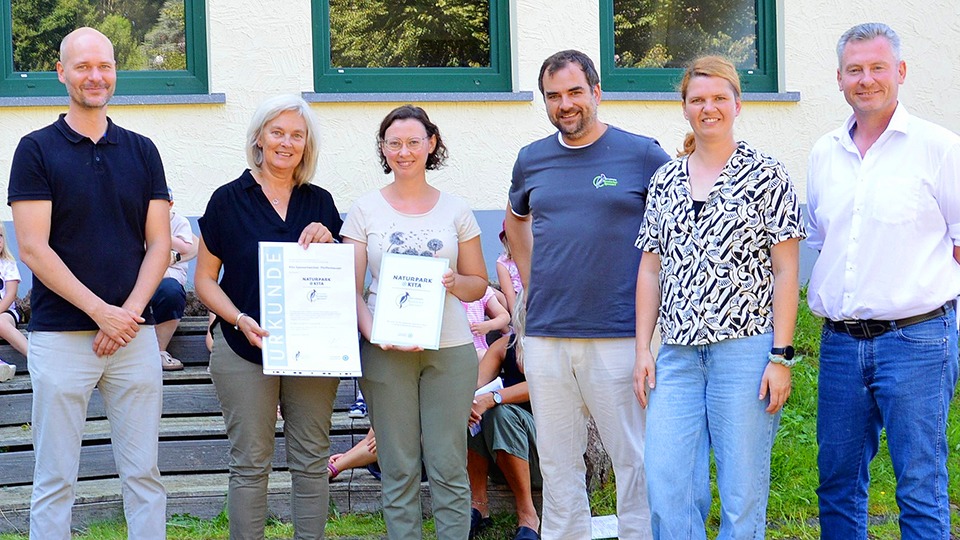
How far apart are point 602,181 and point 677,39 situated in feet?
14.9

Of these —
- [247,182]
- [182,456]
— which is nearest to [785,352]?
[247,182]

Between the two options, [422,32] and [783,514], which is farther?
[422,32]

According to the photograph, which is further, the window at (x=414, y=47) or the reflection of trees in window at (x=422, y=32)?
the reflection of trees in window at (x=422, y=32)

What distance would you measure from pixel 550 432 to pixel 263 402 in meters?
1.20

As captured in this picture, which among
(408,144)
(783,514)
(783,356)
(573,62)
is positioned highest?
(573,62)

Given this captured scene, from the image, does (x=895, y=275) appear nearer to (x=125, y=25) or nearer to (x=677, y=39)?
(x=677, y=39)

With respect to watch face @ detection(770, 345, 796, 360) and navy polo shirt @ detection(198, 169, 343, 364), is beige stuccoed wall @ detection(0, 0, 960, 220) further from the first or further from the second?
watch face @ detection(770, 345, 796, 360)

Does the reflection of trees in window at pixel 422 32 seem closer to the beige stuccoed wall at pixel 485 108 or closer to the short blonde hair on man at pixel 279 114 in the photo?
the beige stuccoed wall at pixel 485 108

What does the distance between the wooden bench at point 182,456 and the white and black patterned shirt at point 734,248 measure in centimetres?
218

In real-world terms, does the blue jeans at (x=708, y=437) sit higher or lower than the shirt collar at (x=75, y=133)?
lower

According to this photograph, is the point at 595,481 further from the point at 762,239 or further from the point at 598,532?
the point at 762,239

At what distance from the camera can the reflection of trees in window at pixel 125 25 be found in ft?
24.1

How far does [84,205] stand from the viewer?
399cm

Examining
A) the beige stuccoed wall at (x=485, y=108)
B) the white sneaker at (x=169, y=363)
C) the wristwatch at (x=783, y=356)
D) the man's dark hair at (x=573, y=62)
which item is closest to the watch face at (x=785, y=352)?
the wristwatch at (x=783, y=356)
